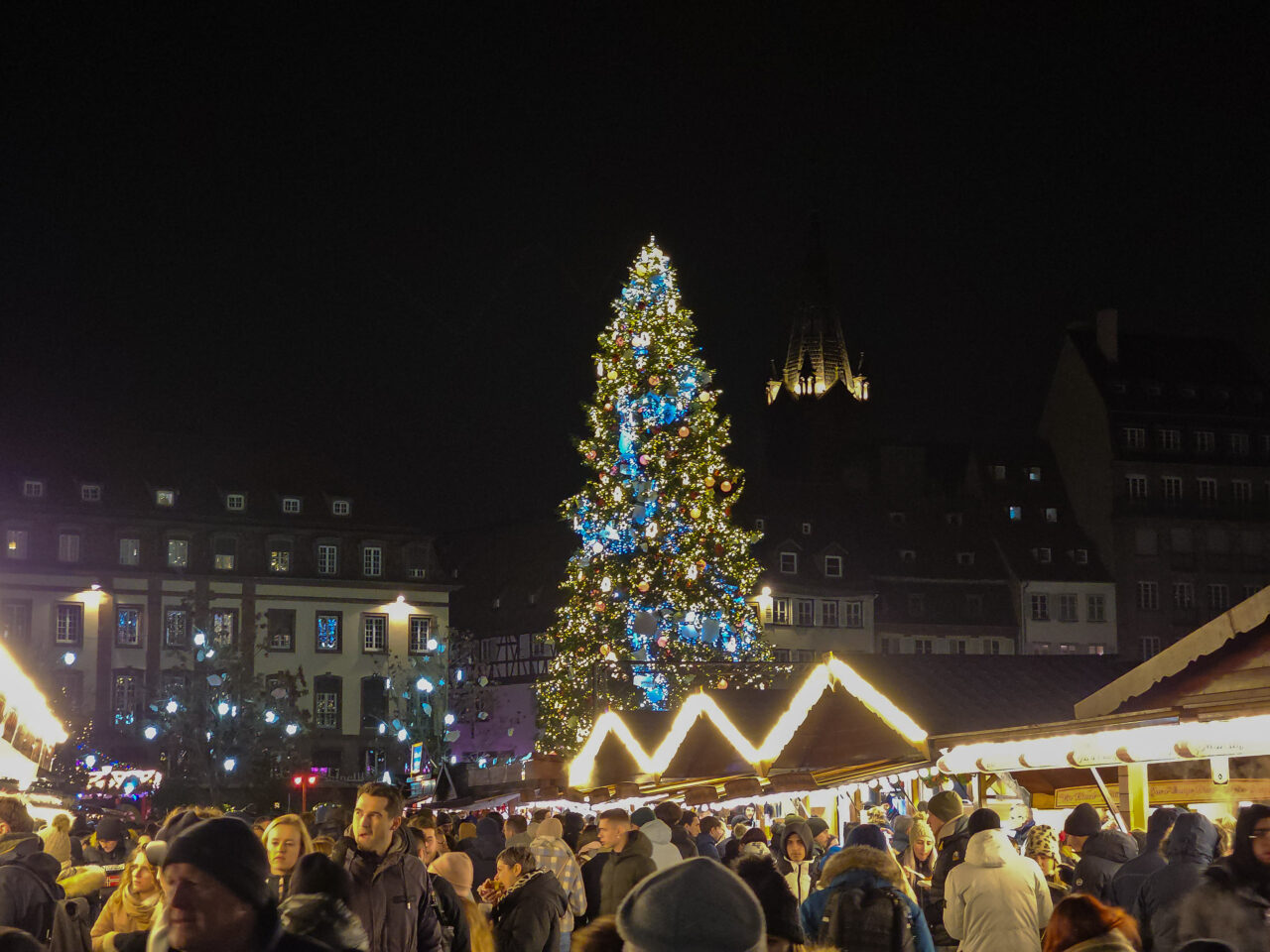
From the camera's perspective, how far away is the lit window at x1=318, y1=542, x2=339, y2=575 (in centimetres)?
7644

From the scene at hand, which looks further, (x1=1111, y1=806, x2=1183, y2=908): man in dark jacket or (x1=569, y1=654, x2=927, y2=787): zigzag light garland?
(x1=569, y1=654, x2=927, y2=787): zigzag light garland

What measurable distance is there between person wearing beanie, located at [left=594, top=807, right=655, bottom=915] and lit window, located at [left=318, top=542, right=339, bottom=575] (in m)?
65.4

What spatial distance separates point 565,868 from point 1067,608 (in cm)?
6673

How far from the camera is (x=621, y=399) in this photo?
41969mm

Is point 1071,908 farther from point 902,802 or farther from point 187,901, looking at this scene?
point 902,802

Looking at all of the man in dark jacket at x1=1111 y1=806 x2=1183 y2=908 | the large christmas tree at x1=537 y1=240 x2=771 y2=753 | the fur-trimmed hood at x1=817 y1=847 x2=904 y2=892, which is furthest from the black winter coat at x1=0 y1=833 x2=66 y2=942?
the large christmas tree at x1=537 y1=240 x2=771 y2=753

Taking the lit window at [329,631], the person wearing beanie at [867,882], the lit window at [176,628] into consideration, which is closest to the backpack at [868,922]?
the person wearing beanie at [867,882]

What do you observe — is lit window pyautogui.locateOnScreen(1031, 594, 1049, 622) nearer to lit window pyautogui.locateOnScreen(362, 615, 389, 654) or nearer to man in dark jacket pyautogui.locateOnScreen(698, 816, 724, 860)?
lit window pyautogui.locateOnScreen(362, 615, 389, 654)

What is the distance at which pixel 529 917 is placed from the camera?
33.2ft

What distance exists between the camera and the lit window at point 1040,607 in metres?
76.5

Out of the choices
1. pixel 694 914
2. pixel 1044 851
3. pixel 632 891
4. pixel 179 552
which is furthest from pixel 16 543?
pixel 694 914

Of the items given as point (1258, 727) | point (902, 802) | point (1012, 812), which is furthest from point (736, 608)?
point (1258, 727)

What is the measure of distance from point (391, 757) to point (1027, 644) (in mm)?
26040

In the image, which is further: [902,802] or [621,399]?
[621,399]
